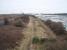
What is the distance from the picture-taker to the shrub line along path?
2.63 metres

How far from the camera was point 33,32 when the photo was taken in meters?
2.79

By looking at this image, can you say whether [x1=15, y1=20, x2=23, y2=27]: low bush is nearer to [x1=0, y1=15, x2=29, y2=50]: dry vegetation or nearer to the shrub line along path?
[x1=0, y1=15, x2=29, y2=50]: dry vegetation

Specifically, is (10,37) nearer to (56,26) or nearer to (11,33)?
(11,33)

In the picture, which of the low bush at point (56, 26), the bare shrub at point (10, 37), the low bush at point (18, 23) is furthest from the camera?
the low bush at point (18, 23)

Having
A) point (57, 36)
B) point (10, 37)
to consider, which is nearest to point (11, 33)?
point (10, 37)

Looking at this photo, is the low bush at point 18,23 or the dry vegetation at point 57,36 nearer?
the dry vegetation at point 57,36

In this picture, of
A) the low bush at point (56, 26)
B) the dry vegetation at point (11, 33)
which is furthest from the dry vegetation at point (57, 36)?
the dry vegetation at point (11, 33)

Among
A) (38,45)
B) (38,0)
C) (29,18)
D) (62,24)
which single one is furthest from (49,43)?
(38,0)

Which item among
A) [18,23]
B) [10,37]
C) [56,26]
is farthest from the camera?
[18,23]

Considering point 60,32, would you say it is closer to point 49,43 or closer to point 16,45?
point 49,43

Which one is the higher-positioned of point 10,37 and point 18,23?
point 18,23

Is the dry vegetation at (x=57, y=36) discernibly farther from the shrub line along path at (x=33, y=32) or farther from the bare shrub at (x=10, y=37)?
the bare shrub at (x=10, y=37)

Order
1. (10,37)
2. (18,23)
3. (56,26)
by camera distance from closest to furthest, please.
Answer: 1. (10,37)
2. (56,26)
3. (18,23)

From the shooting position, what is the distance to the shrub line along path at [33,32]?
2.63 metres
